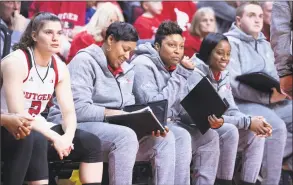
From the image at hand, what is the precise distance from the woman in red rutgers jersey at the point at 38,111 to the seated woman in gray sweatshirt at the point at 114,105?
0.13m

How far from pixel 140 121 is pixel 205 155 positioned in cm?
66

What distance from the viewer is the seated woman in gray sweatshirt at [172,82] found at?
3.87 meters

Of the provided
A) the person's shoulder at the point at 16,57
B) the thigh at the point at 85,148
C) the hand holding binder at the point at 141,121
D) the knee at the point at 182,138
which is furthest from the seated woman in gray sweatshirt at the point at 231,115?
the person's shoulder at the point at 16,57

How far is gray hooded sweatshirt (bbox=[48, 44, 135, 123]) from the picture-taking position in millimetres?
3486

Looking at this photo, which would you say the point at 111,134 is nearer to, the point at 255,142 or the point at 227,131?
the point at 227,131

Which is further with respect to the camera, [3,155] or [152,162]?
[152,162]

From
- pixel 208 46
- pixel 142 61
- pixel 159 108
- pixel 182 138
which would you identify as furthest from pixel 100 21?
pixel 182 138

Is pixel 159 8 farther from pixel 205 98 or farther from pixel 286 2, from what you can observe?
pixel 286 2

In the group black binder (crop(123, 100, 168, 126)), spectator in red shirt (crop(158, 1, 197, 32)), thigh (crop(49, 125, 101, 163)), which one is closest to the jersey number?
thigh (crop(49, 125, 101, 163))

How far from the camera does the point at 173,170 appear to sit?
3650 mm

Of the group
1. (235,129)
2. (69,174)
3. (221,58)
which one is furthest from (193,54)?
(69,174)

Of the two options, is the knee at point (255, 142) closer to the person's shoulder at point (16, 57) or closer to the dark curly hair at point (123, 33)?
the dark curly hair at point (123, 33)

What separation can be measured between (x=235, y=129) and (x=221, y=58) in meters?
0.46

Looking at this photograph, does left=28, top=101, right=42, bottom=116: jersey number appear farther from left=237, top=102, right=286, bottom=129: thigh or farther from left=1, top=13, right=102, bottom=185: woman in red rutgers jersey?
left=237, top=102, right=286, bottom=129: thigh
